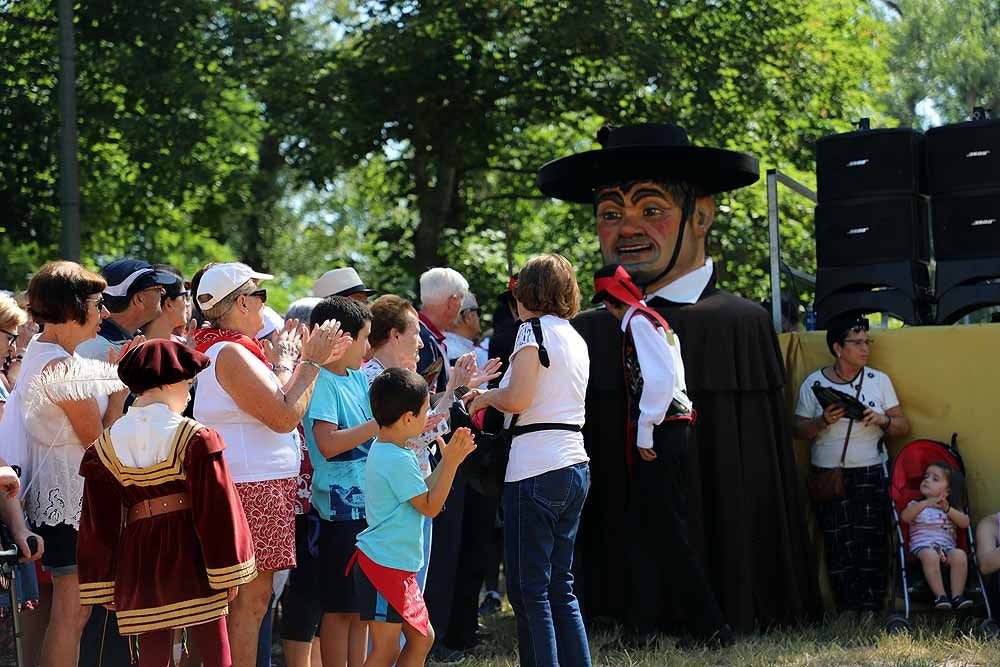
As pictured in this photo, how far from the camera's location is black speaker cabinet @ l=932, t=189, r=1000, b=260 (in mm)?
7180

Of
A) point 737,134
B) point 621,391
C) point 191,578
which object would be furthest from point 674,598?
point 737,134

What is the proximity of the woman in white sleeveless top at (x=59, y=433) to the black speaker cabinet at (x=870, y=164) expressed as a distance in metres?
4.33

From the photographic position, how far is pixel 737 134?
13.4m

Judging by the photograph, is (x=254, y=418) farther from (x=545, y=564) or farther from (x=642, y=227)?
(x=642, y=227)

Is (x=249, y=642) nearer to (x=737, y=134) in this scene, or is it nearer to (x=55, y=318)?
(x=55, y=318)

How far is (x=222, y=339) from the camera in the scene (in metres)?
4.61

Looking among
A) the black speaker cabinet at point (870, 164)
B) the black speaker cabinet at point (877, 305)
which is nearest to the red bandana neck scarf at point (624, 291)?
the black speaker cabinet at point (877, 305)

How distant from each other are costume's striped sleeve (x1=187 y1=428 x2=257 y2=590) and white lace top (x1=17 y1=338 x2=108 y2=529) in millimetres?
951

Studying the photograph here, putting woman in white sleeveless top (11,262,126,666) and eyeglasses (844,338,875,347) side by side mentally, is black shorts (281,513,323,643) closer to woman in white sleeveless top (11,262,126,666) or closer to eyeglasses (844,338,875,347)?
woman in white sleeveless top (11,262,126,666)

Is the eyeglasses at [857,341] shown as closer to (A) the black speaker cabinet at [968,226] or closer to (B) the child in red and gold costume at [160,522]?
(A) the black speaker cabinet at [968,226]

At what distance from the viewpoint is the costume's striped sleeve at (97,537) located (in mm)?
4031

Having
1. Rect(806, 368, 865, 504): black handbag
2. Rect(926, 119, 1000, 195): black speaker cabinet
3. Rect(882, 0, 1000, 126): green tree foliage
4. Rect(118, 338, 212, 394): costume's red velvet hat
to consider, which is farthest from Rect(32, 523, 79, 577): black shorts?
Rect(882, 0, 1000, 126): green tree foliage

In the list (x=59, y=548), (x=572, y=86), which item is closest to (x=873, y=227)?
(x=59, y=548)

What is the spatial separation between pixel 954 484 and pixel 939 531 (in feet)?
0.89
